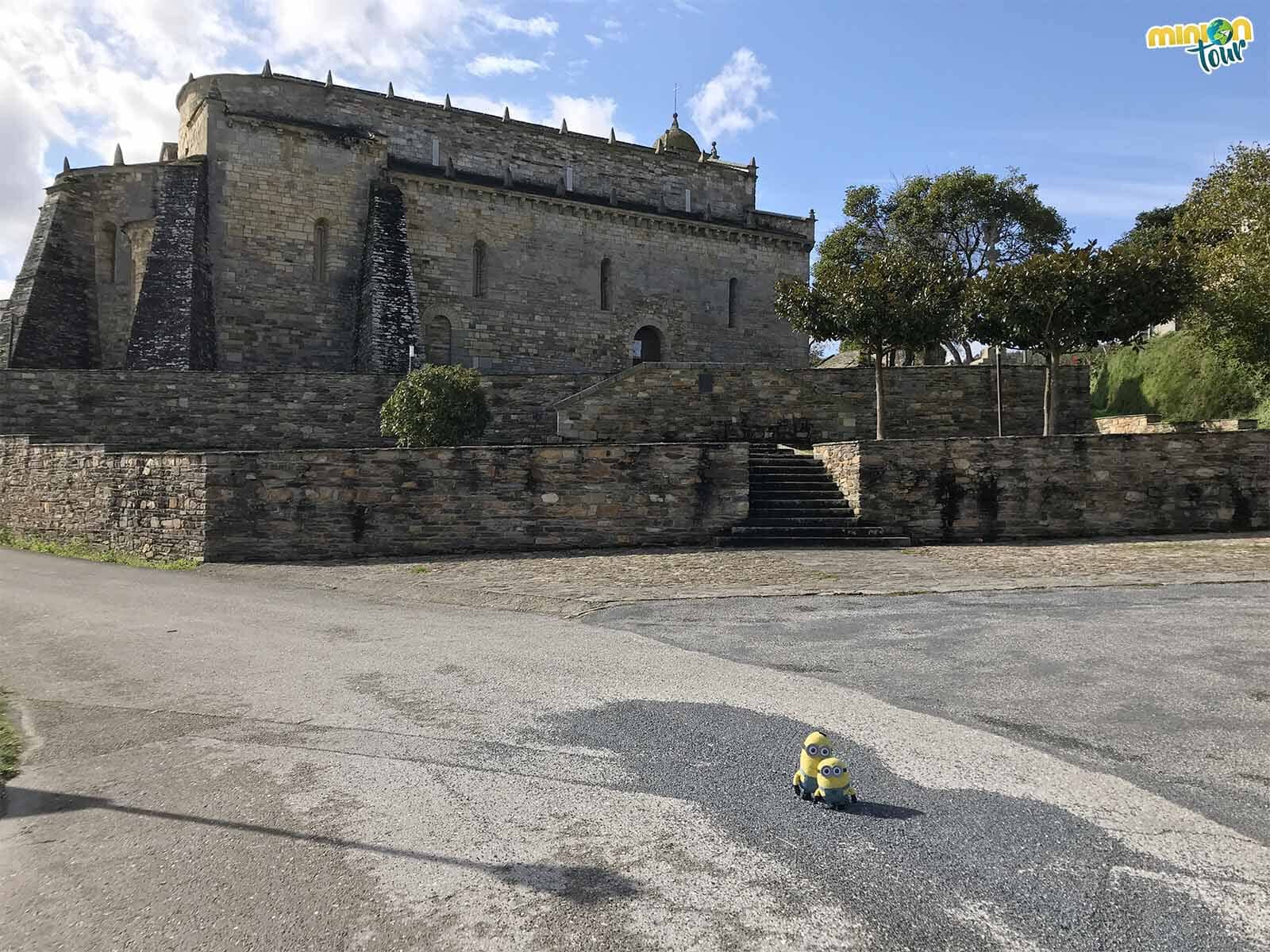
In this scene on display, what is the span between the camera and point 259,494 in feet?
42.7

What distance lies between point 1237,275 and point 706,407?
12.5 metres

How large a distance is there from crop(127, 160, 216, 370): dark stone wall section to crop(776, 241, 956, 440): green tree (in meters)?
17.7

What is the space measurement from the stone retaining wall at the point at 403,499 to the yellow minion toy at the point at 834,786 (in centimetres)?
1025

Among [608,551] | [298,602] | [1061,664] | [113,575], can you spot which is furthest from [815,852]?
[113,575]

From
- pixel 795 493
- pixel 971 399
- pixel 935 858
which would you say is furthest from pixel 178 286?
pixel 935 858

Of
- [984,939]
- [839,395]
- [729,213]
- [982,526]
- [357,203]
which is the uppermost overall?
[729,213]

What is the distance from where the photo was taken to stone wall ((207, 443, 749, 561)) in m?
13.0

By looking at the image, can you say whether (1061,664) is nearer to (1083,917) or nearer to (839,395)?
(1083,917)

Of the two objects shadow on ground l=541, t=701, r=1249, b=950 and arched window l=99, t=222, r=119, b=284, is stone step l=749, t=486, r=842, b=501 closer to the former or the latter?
shadow on ground l=541, t=701, r=1249, b=950

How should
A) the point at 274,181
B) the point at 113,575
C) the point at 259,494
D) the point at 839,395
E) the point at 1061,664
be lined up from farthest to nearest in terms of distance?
the point at 274,181
the point at 839,395
the point at 259,494
the point at 113,575
the point at 1061,664

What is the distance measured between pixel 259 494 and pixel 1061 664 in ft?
39.2

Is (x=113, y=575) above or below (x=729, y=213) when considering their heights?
below

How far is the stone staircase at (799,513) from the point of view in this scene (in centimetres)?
1359

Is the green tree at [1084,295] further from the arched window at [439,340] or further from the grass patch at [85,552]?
the arched window at [439,340]
